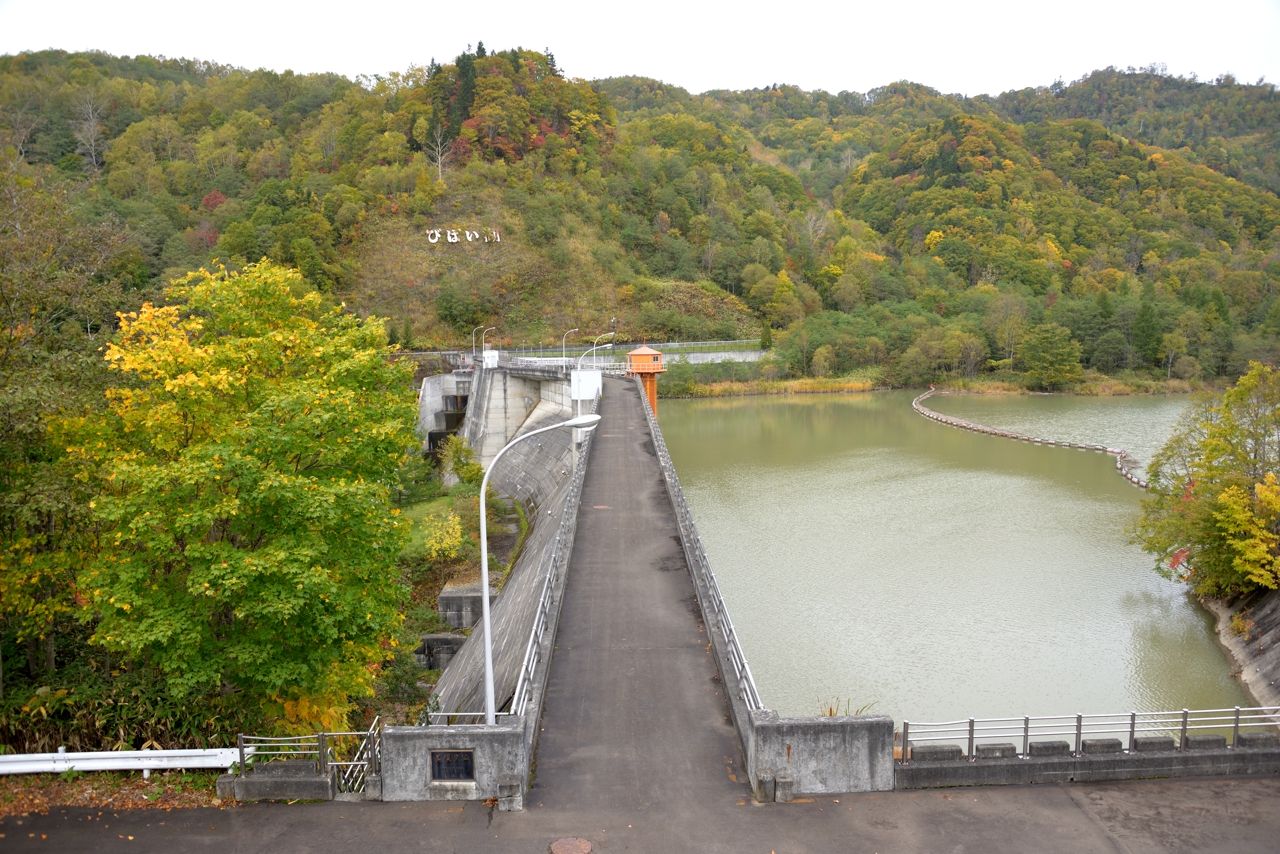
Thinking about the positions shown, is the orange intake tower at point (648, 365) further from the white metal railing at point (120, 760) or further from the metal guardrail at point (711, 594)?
the white metal railing at point (120, 760)

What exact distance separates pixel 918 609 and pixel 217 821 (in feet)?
68.8

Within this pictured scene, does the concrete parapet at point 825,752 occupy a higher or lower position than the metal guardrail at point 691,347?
lower

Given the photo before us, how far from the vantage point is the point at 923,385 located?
285ft

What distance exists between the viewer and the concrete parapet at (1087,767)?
1073 centimetres

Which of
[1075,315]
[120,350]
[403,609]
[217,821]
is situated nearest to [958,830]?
[217,821]

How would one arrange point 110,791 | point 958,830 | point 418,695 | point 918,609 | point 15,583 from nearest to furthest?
point 958,830
point 110,791
point 15,583
point 418,695
point 918,609

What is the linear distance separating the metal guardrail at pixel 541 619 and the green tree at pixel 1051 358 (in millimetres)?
66512

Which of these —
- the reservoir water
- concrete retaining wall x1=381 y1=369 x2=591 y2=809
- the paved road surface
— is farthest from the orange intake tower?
the paved road surface

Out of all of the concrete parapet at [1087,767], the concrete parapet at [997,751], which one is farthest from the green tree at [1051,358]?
the concrete parapet at [997,751]

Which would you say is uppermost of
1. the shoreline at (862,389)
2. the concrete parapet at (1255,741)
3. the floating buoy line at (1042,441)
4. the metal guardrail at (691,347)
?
the metal guardrail at (691,347)

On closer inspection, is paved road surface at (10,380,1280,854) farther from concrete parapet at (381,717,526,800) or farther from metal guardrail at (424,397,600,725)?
metal guardrail at (424,397,600,725)

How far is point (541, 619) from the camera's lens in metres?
14.9

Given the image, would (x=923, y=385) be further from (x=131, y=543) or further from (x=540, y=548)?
(x=131, y=543)

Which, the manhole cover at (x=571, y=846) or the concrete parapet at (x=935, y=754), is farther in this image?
the concrete parapet at (x=935, y=754)
